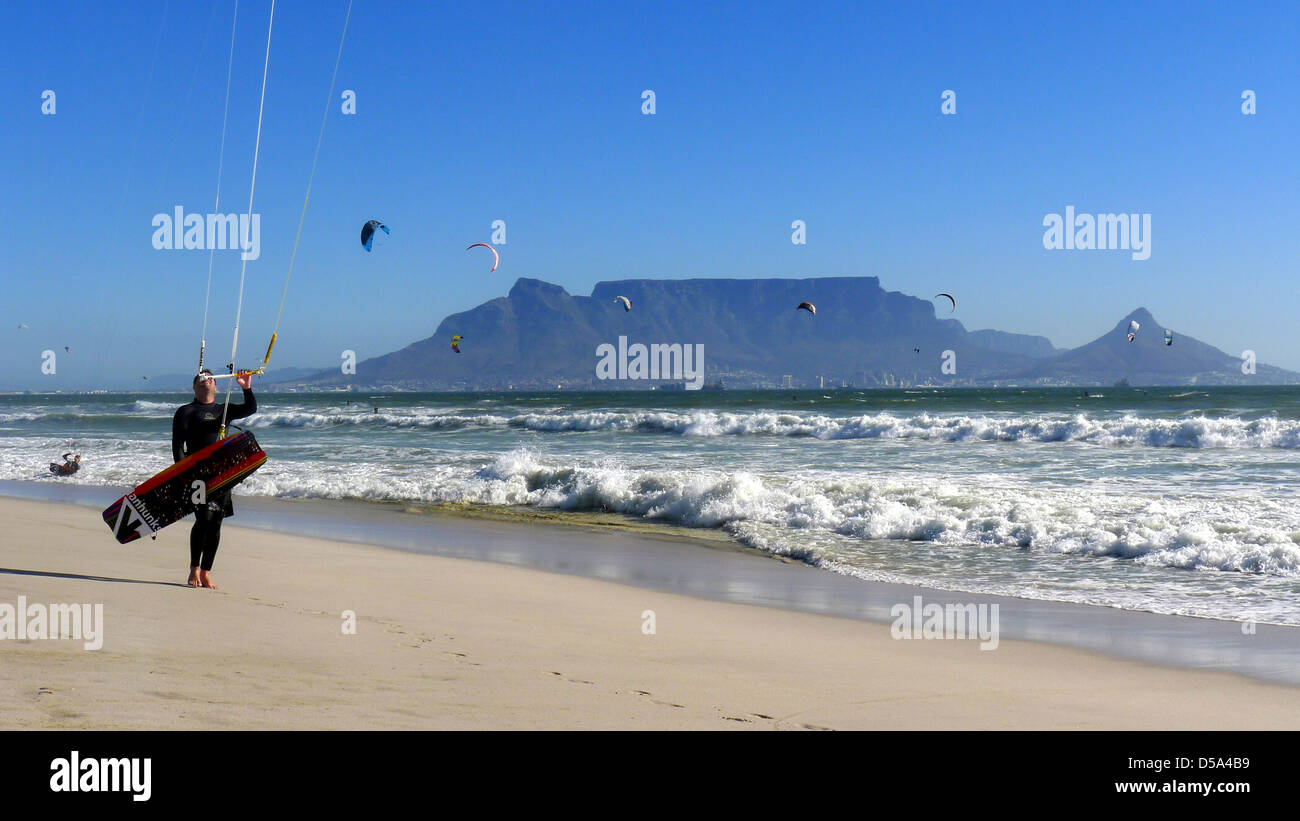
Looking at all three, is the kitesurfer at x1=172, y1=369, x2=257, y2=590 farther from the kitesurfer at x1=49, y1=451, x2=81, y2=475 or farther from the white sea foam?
the white sea foam

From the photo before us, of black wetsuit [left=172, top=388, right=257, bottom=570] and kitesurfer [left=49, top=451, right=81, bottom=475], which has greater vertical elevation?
black wetsuit [left=172, top=388, right=257, bottom=570]

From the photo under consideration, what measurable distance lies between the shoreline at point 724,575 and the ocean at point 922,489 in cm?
51

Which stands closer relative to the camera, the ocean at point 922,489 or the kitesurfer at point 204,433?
the kitesurfer at point 204,433

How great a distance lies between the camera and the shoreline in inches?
244

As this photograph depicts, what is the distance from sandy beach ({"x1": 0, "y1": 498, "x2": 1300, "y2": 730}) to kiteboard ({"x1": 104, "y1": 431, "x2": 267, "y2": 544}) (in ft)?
1.70

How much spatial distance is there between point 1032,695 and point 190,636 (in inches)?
173

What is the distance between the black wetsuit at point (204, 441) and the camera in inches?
266

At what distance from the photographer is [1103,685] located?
5.14 m

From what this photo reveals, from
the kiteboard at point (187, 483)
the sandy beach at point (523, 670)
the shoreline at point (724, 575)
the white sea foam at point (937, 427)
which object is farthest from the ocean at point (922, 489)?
the kiteboard at point (187, 483)

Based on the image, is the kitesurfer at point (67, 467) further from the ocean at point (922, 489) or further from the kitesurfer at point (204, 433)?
the kitesurfer at point (204, 433)

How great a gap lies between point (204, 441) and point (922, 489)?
9.48m

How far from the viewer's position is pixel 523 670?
4855 mm

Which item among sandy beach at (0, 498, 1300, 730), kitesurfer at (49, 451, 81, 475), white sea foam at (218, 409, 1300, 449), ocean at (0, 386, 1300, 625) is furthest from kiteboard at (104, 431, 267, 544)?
white sea foam at (218, 409, 1300, 449)
